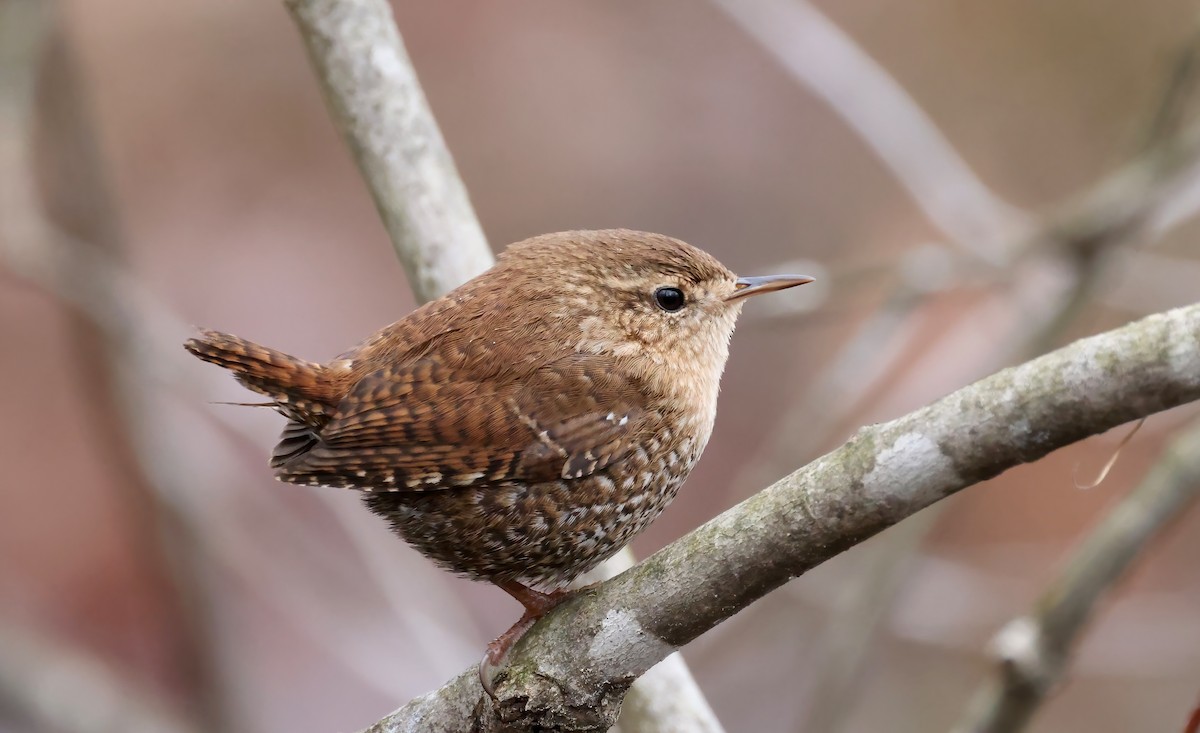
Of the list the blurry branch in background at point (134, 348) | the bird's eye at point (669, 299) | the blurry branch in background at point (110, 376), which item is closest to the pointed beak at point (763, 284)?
the bird's eye at point (669, 299)

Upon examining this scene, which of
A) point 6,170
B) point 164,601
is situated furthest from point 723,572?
point 164,601

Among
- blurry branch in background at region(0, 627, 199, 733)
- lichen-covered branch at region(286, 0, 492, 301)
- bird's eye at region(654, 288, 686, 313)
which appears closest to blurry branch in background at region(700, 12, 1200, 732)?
bird's eye at region(654, 288, 686, 313)

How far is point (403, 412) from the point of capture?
223 cm

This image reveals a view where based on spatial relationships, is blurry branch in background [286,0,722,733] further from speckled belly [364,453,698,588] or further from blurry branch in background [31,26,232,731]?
blurry branch in background [31,26,232,731]

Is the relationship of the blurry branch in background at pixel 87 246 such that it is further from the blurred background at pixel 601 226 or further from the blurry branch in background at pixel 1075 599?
the blurry branch in background at pixel 1075 599

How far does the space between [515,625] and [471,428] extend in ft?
1.20

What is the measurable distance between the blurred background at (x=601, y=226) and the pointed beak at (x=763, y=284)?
83cm

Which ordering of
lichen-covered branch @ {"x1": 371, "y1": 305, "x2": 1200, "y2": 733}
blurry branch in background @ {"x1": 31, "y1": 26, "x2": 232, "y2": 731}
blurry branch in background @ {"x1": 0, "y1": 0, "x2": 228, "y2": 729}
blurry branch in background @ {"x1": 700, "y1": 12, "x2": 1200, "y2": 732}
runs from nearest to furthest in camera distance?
lichen-covered branch @ {"x1": 371, "y1": 305, "x2": 1200, "y2": 733}, blurry branch in background @ {"x1": 700, "y1": 12, "x2": 1200, "y2": 732}, blurry branch in background @ {"x1": 0, "y1": 0, "x2": 228, "y2": 729}, blurry branch in background @ {"x1": 31, "y1": 26, "x2": 232, "y2": 731}

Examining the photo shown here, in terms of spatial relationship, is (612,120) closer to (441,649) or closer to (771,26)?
(771,26)

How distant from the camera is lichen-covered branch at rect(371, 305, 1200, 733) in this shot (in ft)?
4.40

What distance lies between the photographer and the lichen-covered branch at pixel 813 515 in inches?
52.8

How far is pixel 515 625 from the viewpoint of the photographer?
218cm

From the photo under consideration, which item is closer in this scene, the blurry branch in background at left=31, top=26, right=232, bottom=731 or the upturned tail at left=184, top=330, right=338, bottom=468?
the upturned tail at left=184, top=330, right=338, bottom=468

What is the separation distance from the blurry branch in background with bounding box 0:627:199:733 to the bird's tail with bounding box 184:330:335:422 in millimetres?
1911
